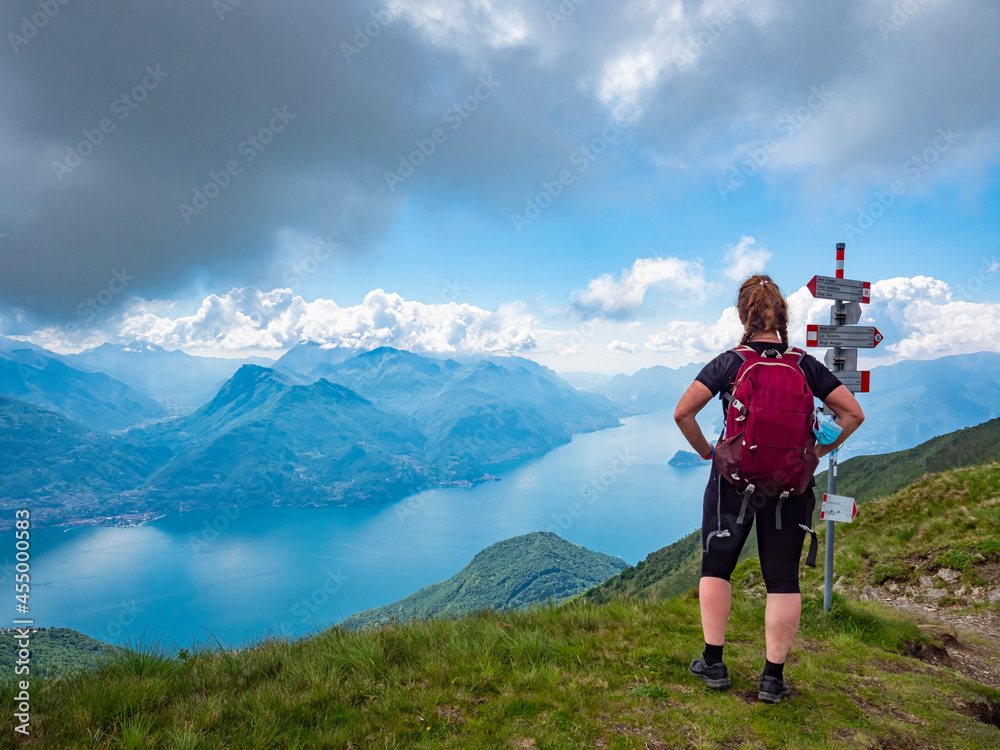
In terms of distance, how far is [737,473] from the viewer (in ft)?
9.27

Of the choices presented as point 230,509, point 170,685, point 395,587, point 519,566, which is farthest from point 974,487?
point 230,509

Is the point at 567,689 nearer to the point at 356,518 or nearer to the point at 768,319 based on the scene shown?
the point at 768,319

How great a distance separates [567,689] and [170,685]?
254 cm

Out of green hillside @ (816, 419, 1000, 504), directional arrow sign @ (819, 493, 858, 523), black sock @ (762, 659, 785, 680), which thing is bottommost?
black sock @ (762, 659, 785, 680)

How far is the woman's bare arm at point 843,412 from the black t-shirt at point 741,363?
4 centimetres

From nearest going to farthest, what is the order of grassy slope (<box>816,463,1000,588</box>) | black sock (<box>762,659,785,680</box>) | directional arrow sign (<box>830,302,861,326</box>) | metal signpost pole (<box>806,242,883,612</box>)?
black sock (<box>762,659,785,680</box>) → metal signpost pole (<box>806,242,883,612</box>) → directional arrow sign (<box>830,302,861,326</box>) → grassy slope (<box>816,463,1000,588</box>)

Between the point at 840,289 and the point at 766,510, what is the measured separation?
2589 mm

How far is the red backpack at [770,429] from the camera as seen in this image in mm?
2727

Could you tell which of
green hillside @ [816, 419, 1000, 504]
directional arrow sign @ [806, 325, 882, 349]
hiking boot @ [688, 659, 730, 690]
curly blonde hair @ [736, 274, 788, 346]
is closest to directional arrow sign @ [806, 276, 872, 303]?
directional arrow sign @ [806, 325, 882, 349]

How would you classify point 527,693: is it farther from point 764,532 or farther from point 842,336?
point 842,336

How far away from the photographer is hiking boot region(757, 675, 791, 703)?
289 cm

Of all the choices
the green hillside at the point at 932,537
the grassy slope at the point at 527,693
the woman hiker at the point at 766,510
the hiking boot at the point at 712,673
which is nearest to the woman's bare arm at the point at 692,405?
the woman hiker at the point at 766,510

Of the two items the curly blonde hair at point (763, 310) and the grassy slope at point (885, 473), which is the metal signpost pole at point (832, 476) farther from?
the grassy slope at point (885, 473)

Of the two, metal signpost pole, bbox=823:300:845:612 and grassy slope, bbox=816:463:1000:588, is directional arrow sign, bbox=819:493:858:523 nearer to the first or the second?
metal signpost pole, bbox=823:300:845:612
